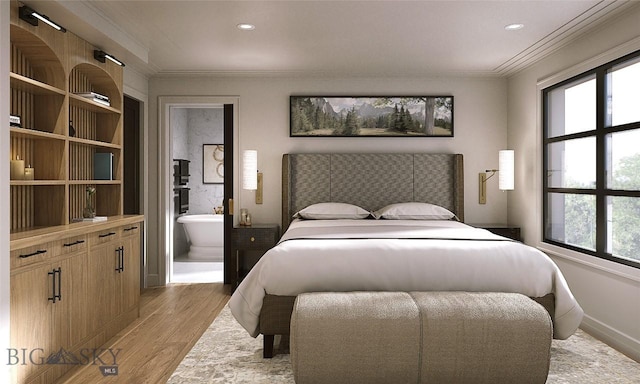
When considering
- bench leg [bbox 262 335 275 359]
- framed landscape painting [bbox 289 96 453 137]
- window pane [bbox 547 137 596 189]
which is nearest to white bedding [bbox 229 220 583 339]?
bench leg [bbox 262 335 275 359]

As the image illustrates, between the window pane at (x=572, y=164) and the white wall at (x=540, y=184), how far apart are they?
18 centimetres

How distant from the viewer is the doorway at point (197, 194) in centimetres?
598

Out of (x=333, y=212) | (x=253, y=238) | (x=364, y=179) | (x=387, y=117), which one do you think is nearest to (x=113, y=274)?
(x=253, y=238)

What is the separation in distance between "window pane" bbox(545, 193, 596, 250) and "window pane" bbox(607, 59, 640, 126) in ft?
2.29

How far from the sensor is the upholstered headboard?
5.30 metres

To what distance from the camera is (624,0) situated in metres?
3.19

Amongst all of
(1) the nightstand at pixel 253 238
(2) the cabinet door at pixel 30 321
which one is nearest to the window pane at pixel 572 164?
(1) the nightstand at pixel 253 238

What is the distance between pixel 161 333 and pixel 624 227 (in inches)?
139

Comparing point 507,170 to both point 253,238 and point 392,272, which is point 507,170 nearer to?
point 392,272

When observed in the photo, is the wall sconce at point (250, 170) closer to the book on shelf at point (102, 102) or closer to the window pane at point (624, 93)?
the book on shelf at point (102, 102)

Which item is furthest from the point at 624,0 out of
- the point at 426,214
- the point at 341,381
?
the point at 341,381

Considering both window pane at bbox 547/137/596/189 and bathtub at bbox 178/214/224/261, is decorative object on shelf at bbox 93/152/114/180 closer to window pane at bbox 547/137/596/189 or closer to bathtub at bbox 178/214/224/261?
bathtub at bbox 178/214/224/261

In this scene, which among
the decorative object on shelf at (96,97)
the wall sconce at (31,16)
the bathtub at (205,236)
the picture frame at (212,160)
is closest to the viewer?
the wall sconce at (31,16)

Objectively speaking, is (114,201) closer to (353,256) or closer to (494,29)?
(353,256)
